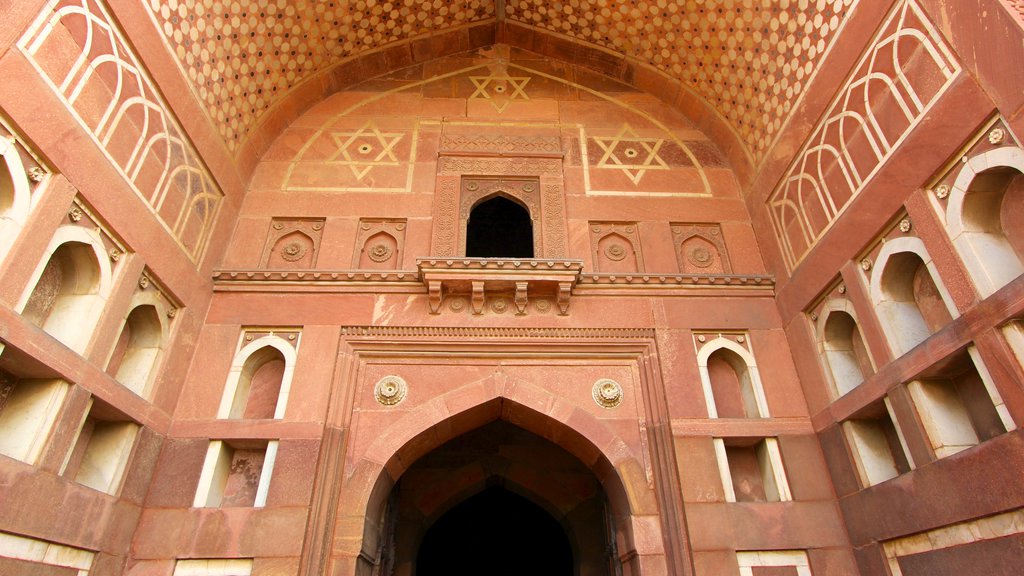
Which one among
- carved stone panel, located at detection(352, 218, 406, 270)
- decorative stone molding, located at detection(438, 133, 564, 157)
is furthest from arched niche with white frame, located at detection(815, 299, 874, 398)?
carved stone panel, located at detection(352, 218, 406, 270)

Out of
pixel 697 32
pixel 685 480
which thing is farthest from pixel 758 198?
pixel 685 480

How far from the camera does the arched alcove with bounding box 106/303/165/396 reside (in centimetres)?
520

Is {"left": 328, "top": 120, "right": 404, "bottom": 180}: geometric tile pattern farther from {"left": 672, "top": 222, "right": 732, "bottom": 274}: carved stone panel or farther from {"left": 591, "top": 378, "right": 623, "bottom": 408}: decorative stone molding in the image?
{"left": 591, "top": 378, "right": 623, "bottom": 408}: decorative stone molding

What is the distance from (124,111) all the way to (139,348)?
202cm

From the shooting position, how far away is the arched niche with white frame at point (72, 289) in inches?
175

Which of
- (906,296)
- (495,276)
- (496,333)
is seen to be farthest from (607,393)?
(906,296)

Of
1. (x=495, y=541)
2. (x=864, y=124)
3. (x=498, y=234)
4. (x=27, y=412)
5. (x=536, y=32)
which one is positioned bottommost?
(x=27, y=412)

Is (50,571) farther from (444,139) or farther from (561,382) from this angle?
(444,139)

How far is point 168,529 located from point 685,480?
4.23 meters

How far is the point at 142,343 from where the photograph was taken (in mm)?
5441

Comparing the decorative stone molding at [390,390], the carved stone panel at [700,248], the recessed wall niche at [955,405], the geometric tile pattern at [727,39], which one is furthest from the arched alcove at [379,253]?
the recessed wall niche at [955,405]

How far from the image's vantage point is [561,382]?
5871mm

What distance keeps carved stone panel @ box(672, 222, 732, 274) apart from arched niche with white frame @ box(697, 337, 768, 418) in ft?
3.06

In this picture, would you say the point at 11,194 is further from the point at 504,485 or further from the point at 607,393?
the point at 504,485
